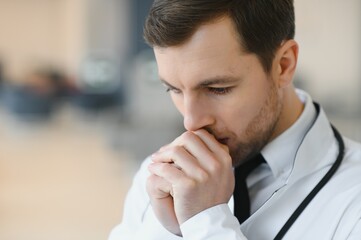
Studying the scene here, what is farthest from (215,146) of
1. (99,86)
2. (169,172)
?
(99,86)

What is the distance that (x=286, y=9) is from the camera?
54.2 inches

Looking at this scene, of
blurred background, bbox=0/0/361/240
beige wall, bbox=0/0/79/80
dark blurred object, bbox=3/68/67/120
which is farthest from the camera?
beige wall, bbox=0/0/79/80

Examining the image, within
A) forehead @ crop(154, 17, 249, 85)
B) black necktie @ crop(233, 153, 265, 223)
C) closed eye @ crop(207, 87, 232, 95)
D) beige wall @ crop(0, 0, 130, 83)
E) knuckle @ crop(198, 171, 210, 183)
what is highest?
forehead @ crop(154, 17, 249, 85)

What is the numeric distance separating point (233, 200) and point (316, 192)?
0.66ft

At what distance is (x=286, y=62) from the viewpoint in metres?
1.43

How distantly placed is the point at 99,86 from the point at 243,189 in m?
12.2

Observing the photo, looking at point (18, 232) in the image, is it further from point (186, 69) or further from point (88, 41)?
point (88, 41)

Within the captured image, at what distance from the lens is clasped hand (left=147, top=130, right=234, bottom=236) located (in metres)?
1.24

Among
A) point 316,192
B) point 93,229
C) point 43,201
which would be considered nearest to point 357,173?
point 316,192

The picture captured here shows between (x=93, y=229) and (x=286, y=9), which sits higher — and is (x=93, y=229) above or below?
below

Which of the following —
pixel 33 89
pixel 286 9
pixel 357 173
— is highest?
pixel 286 9

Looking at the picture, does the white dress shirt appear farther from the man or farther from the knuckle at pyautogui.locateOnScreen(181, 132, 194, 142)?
the knuckle at pyautogui.locateOnScreen(181, 132, 194, 142)

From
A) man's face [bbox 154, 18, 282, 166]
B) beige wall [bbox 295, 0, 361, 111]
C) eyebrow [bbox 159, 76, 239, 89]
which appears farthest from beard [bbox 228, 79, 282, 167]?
beige wall [bbox 295, 0, 361, 111]

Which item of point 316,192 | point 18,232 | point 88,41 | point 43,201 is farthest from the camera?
point 88,41
